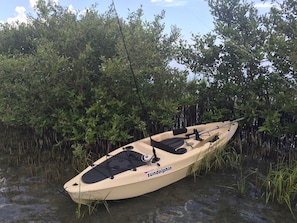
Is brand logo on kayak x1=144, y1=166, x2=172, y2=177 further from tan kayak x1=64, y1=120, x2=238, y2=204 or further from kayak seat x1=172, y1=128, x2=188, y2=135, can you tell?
kayak seat x1=172, y1=128, x2=188, y2=135

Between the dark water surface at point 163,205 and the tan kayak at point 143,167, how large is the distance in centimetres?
22

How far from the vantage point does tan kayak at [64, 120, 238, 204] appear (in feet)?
15.4

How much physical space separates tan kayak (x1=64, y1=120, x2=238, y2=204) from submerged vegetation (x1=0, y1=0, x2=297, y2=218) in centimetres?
45

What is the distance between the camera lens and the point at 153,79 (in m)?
6.81

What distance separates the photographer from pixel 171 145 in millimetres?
6074

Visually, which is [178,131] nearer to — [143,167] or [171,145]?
[171,145]

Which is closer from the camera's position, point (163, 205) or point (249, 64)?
point (163, 205)


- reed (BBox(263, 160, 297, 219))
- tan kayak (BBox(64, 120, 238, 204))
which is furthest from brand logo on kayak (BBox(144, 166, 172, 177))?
reed (BBox(263, 160, 297, 219))

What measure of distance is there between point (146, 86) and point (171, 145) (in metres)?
1.47

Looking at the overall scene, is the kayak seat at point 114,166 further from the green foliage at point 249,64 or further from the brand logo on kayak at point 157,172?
the green foliage at point 249,64

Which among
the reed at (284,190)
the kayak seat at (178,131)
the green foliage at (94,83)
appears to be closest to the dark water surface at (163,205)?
the reed at (284,190)

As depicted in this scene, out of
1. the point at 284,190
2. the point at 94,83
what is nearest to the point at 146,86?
the point at 94,83

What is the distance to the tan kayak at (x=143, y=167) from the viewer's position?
469 centimetres

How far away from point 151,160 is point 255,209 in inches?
71.8
